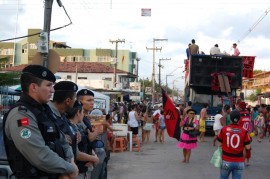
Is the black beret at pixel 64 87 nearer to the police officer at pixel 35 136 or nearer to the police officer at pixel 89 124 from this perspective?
the police officer at pixel 89 124

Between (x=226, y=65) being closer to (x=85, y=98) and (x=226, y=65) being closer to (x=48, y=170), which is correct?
(x=85, y=98)

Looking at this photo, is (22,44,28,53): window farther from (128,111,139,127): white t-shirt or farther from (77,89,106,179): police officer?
(77,89,106,179): police officer

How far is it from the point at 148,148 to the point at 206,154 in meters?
2.93

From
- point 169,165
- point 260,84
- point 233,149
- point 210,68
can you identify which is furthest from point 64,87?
point 260,84

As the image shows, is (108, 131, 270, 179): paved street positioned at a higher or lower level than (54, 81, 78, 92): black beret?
lower

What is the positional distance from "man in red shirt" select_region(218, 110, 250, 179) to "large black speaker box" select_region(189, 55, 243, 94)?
1274 cm

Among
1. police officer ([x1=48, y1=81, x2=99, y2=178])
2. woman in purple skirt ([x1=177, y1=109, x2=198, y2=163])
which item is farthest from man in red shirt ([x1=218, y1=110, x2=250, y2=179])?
woman in purple skirt ([x1=177, y1=109, x2=198, y2=163])

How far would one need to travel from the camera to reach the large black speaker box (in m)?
19.6

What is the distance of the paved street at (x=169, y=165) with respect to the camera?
1035 centimetres

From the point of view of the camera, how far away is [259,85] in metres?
63.8

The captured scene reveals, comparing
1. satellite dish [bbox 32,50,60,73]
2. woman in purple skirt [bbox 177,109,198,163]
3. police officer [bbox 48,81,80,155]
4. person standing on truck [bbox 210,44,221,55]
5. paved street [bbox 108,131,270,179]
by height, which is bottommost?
paved street [bbox 108,131,270,179]

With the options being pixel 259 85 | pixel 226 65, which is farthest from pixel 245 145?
pixel 259 85

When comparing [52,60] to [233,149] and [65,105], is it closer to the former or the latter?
[233,149]

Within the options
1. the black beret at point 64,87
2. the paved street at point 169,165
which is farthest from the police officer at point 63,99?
the paved street at point 169,165
